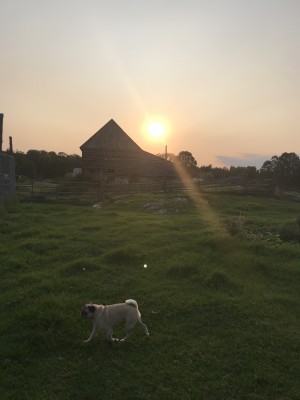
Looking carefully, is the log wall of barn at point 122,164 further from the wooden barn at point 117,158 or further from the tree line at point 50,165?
the tree line at point 50,165

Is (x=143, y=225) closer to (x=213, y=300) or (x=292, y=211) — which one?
(x=213, y=300)

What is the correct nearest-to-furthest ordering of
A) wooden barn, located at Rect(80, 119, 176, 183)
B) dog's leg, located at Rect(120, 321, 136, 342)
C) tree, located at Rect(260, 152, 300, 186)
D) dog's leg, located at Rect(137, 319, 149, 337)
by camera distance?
dog's leg, located at Rect(120, 321, 136, 342) < dog's leg, located at Rect(137, 319, 149, 337) < wooden barn, located at Rect(80, 119, 176, 183) < tree, located at Rect(260, 152, 300, 186)

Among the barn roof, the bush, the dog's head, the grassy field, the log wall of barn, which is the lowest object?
the grassy field

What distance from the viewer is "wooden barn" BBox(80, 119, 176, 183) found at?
46.2 m

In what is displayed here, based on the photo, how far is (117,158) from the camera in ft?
153

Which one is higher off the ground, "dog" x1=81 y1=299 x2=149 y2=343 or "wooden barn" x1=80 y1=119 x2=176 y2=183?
"wooden barn" x1=80 y1=119 x2=176 y2=183

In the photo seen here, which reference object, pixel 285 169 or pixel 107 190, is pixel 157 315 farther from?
pixel 285 169

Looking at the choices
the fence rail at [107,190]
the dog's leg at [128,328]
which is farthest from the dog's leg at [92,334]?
the fence rail at [107,190]

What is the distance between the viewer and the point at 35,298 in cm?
781

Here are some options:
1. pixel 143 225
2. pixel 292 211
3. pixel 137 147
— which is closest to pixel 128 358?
pixel 143 225

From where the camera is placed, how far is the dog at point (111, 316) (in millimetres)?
6273

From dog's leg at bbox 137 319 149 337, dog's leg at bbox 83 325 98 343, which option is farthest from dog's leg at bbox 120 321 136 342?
Result: dog's leg at bbox 83 325 98 343

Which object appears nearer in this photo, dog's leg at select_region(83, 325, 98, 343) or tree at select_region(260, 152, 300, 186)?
dog's leg at select_region(83, 325, 98, 343)

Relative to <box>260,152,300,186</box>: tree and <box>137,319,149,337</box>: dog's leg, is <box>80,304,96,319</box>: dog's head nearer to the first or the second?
<box>137,319,149,337</box>: dog's leg
